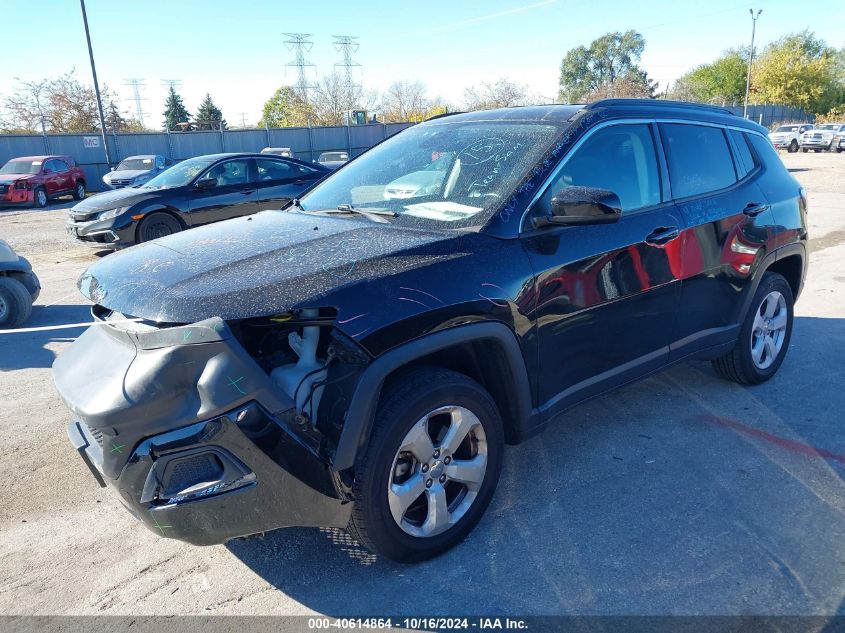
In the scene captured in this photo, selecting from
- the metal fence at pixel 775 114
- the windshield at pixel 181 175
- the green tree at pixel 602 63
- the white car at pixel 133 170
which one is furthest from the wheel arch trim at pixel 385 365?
the green tree at pixel 602 63

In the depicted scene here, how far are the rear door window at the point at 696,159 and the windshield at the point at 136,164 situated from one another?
2138cm


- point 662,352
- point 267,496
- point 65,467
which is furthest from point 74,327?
point 662,352

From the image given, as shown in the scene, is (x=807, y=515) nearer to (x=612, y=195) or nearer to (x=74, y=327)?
(x=612, y=195)

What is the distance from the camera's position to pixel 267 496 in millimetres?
2303

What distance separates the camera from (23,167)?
2139 centimetres

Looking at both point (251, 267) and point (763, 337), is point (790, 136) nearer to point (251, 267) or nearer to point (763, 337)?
point (763, 337)

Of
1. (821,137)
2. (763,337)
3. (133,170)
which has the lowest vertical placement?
(763,337)

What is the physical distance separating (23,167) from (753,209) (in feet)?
77.5

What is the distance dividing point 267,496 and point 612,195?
1993 mm

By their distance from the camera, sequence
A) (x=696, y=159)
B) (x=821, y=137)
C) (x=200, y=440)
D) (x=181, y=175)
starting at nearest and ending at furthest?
(x=200, y=440) → (x=696, y=159) → (x=181, y=175) → (x=821, y=137)

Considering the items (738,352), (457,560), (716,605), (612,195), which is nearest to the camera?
(716,605)

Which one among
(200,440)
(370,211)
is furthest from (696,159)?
(200,440)

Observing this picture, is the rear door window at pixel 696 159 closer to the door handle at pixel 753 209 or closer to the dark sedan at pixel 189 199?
the door handle at pixel 753 209

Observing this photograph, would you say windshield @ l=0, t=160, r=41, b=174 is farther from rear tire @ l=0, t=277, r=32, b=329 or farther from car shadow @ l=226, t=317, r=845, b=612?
car shadow @ l=226, t=317, r=845, b=612
